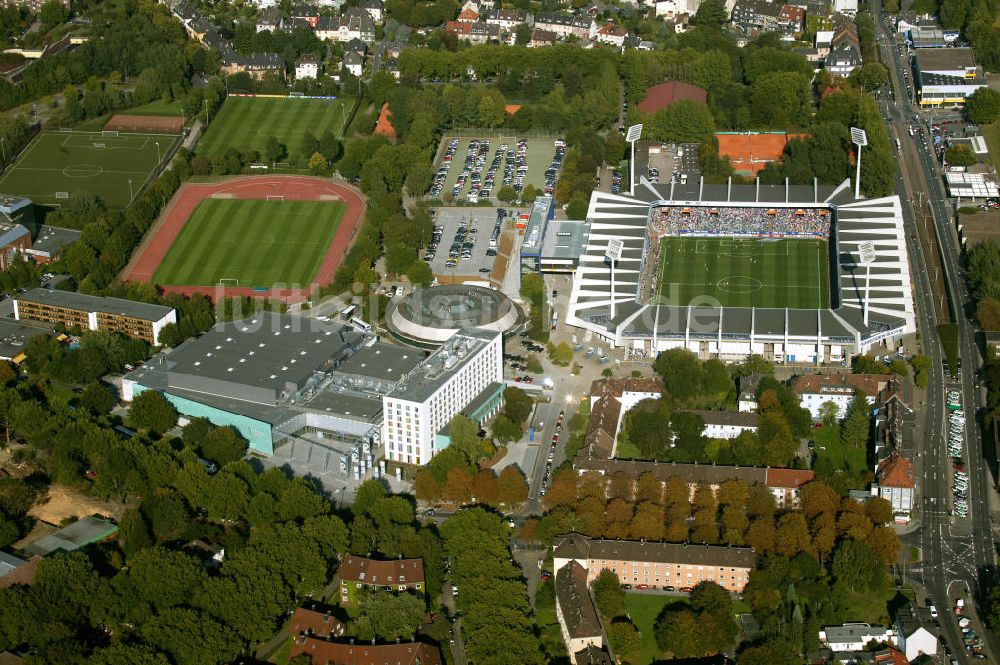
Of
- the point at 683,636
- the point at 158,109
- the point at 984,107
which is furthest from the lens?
the point at 158,109

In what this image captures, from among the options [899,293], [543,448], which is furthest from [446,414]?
[899,293]

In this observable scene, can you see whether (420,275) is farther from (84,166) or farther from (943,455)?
(84,166)

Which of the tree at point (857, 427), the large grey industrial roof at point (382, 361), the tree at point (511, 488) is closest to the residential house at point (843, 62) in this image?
the tree at point (857, 427)

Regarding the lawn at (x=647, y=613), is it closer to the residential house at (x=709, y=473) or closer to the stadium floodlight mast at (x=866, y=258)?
the residential house at (x=709, y=473)

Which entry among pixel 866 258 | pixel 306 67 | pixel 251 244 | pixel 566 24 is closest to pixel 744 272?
pixel 866 258

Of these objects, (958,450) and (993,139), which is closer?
(958,450)

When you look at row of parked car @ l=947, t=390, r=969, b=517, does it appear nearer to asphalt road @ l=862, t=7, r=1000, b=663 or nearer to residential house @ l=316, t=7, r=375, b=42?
asphalt road @ l=862, t=7, r=1000, b=663

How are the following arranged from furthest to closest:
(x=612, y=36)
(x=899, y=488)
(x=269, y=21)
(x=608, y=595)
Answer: (x=269, y=21) → (x=612, y=36) → (x=899, y=488) → (x=608, y=595)

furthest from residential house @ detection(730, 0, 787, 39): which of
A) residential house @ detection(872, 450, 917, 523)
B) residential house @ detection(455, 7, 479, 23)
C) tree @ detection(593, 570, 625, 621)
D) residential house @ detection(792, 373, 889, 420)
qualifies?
tree @ detection(593, 570, 625, 621)
